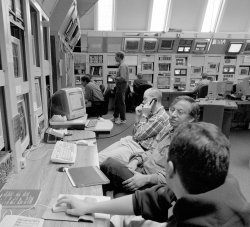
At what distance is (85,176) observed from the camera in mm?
1332

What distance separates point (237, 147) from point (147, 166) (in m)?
2.80

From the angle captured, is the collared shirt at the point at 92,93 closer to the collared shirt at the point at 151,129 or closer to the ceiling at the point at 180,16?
the collared shirt at the point at 151,129

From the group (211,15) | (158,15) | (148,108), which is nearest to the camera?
(148,108)

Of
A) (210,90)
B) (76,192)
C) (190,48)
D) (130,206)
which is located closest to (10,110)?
(76,192)

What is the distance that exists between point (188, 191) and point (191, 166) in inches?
3.4

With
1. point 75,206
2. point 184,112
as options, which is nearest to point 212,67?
point 184,112

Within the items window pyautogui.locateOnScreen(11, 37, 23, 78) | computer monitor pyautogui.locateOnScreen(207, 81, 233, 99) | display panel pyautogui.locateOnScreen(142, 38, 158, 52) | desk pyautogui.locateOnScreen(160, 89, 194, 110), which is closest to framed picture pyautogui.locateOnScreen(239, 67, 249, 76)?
desk pyautogui.locateOnScreen(160, 89, 194, 110)

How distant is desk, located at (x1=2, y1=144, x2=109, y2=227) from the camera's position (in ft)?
3.29

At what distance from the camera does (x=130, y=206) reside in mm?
1018

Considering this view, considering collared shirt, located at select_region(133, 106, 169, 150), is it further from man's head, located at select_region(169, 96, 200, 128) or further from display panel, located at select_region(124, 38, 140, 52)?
display panel, located at select_region(124, 38, 140, 52)

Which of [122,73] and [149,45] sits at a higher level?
[149,45]

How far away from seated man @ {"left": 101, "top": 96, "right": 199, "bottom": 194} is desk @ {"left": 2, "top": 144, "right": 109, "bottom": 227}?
0.15 meters

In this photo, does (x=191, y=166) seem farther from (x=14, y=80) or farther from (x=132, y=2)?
(x=132, y=2)

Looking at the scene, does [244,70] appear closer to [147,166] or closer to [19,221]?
[147,166]
